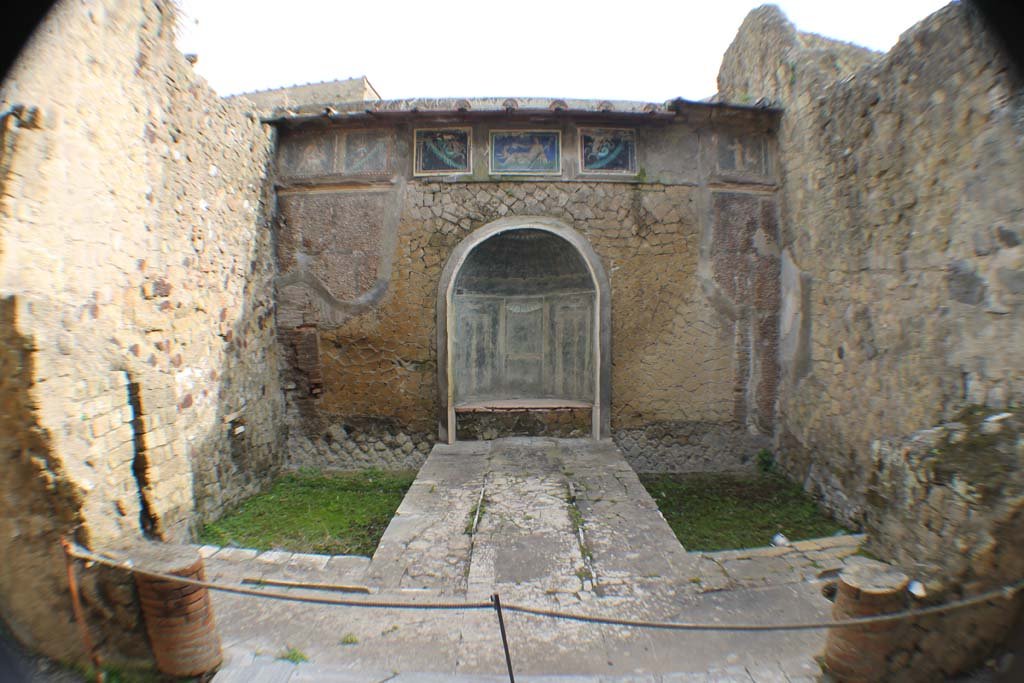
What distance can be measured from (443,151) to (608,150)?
6.46ft

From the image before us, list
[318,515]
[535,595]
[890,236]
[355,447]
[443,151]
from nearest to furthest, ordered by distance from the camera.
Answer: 1. [535,595]
2. [890,236]
3. [318,515]
4. [443,151]
5. [355,447]

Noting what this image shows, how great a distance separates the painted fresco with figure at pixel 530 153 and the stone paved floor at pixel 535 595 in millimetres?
3680

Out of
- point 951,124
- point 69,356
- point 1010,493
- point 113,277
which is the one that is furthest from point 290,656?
point 951,124

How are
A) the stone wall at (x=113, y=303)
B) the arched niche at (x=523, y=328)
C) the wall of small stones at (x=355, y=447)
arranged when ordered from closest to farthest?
the stone wall at (x=113, y=303) < the wall of small stones at (x=355, y=447) < the arched niche at (x=523, y=328)

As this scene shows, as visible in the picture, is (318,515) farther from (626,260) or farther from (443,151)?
(626,260)

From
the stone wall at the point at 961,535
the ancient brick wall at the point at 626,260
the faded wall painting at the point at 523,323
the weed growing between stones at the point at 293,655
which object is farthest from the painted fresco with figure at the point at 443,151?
the stone wall at the point at 961,535

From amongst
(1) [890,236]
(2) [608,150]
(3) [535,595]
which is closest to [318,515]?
(3) [535,595]

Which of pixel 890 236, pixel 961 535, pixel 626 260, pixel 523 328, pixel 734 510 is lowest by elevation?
pixel 734 510

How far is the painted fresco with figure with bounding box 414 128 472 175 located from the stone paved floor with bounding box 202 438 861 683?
3.68 metres

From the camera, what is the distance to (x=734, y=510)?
16.6 ft

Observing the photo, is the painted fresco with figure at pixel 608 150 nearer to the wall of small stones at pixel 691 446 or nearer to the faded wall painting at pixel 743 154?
the faded wall painting at pixel 743 154

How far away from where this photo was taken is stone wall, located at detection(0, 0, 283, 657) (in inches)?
107

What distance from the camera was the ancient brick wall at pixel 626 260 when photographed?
609 cm

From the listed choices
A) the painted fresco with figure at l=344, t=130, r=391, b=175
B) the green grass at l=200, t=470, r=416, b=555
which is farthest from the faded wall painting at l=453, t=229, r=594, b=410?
the green grass at l=200, t=470, r=416, b=555
